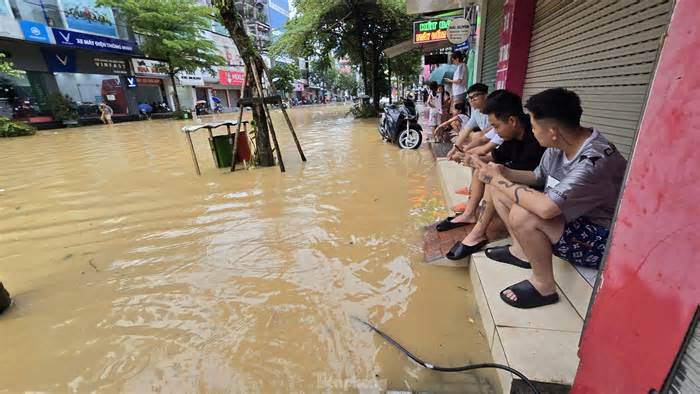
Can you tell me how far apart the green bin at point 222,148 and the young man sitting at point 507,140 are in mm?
5016

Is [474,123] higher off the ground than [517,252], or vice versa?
[474,123]

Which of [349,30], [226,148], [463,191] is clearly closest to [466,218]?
[463,191]

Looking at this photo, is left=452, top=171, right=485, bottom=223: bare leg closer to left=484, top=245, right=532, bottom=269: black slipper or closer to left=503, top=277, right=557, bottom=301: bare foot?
left=484, top=245, right=532, bottom=269: black slipper

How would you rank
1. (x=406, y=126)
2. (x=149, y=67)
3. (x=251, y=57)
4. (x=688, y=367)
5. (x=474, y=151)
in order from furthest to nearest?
(x=149, y=67)
(x=406, y=126)
(x=251, y=57)
(x=474, y=151)
(x=688, y=367)

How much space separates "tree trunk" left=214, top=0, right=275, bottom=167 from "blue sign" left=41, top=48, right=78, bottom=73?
20.0 m

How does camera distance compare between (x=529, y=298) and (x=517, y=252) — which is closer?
(x=529, y=298)

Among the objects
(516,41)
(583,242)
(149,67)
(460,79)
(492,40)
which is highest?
(149,67)

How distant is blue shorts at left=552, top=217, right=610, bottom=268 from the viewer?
1.68 meters

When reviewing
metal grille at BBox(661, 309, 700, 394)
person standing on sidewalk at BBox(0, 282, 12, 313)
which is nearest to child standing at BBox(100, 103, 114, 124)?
person standing on sidewalk at BBox(0, 282, 12, 313)

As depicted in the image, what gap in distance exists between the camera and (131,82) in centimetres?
2281

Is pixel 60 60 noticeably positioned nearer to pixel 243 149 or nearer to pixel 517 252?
pixel 243 149

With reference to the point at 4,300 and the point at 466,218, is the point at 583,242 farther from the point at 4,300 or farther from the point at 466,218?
the point at 4,300

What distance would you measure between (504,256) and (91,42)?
994 inches

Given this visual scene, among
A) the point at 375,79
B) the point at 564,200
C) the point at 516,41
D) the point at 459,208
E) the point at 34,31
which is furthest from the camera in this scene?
the point at 34,31
